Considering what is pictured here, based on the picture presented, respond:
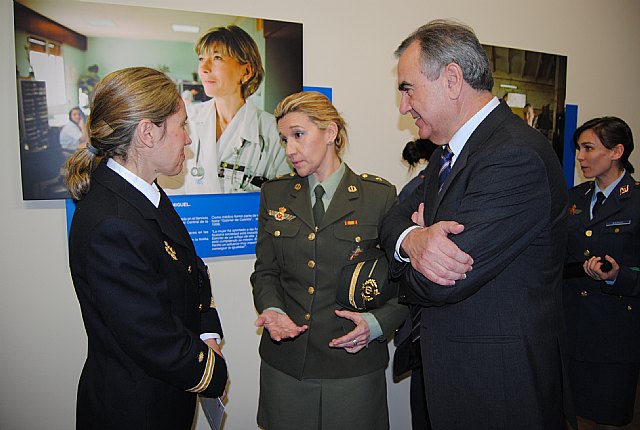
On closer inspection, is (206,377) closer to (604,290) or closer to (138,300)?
(138,300)

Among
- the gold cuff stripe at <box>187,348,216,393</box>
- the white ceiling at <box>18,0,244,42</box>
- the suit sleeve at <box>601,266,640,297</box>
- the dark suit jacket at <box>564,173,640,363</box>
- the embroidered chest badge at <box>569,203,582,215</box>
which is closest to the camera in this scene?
the gold cuff stripe at <box>187,348,216,393</box>

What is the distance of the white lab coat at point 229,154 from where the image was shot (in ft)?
8.13

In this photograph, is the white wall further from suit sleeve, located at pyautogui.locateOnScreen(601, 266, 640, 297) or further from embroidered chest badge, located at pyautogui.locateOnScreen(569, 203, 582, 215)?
suit sleeve, located at pyautogui.locateOnScreen(601, 266, 640, 297)

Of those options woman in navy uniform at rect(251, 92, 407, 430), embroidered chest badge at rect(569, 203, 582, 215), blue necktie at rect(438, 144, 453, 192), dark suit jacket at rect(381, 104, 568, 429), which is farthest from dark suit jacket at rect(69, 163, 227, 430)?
embroidered chest badge at rect(569, 203, 582, 215)

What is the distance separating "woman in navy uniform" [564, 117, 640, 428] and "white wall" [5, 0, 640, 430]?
1.08 m

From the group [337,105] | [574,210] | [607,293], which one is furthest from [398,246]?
[574,210]

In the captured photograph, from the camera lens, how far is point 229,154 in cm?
256

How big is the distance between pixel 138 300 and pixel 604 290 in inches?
93.2

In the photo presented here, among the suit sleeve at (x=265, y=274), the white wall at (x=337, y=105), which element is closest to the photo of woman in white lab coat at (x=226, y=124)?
the white wall at (x=337, y=105)

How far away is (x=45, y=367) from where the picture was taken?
7.64 feet

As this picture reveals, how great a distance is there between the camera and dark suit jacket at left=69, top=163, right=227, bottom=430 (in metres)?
1.25

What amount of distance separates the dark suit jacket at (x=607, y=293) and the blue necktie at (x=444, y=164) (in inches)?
59.5

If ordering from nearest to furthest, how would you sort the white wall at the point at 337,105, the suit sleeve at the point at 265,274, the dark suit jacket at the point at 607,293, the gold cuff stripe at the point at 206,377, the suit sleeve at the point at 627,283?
1. the gold cuff stripe at the point at 206,377
2. the suit sleeve at the point at 265,274
3. the white wall at the point at 337,105
4. the suit sleeve at the point at 627,283
5. the dark suit jacket at the point at 607,293

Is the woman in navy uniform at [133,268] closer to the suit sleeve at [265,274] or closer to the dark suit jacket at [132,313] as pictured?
the dark suit jacket at [132,313]
